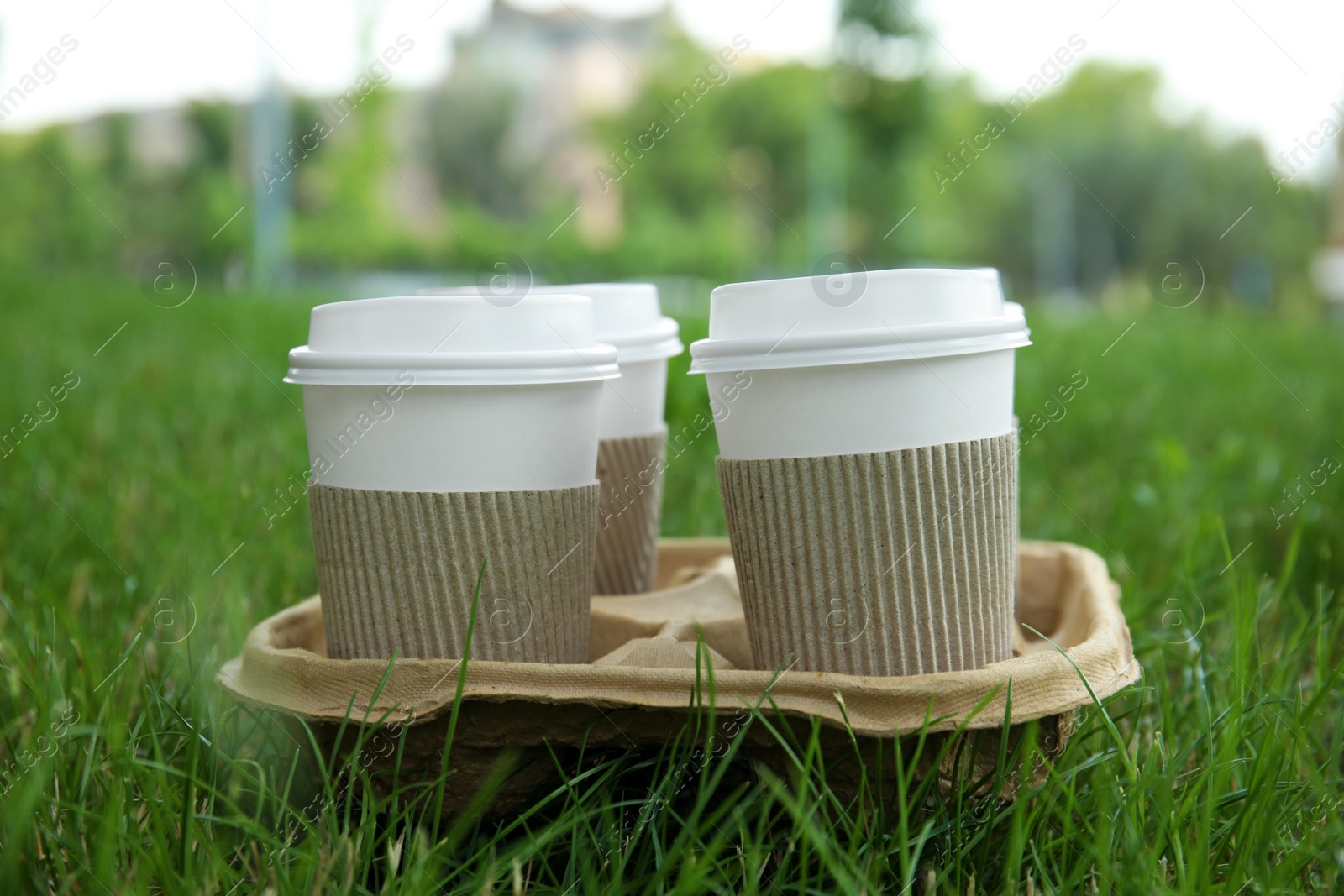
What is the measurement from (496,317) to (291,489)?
4.57 feet

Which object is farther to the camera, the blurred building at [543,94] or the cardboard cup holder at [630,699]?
the blurred building at [543,94]

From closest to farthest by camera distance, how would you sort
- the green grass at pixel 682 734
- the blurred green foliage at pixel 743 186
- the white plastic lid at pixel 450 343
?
the green grass at pixel 682 734
the white plastic lid at pixel 450 343
the blurred green foliage at pixel 743 186

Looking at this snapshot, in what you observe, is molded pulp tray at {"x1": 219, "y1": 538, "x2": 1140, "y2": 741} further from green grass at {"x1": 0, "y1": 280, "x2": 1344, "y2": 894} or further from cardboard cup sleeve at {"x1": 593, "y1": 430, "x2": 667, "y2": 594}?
cardboard cup sleeve at {"x1": 593, "y1": 430, "x2": 667, "y2": 594}

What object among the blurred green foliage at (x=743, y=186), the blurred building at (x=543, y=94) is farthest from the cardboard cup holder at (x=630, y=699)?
the blurred building at (x=543, y=94)

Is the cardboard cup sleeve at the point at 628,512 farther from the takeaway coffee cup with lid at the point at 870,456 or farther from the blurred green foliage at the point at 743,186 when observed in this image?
the blurred green foliage at the point at 743,186

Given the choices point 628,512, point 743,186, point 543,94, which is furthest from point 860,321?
point 543,94

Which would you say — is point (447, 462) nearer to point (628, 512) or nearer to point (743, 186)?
point (628, 512)

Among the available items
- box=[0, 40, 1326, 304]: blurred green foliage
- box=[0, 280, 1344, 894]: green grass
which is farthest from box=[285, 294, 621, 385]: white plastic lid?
box=[0, 40, 1326, 304]: blurred green foliage

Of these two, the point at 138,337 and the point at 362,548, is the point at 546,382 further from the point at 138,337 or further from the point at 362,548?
the point at 138,337

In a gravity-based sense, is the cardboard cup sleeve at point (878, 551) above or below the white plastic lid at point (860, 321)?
below

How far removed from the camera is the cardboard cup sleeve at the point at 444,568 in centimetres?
111

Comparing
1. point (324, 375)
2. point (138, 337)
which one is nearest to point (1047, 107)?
point (138, 337)

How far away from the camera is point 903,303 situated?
1045 millimetres

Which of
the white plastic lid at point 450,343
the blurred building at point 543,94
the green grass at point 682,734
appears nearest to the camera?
the green grass at point 682,734
